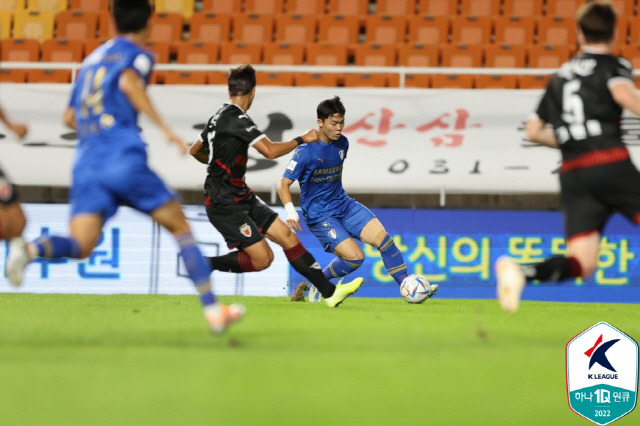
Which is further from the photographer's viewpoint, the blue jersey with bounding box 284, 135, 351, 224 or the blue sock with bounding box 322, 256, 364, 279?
the blue sock with bounding box 322, 256, 364, 279

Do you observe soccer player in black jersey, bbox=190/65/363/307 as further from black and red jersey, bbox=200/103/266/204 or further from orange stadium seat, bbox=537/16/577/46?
orange stadium seat, bbox=537/16/577/46

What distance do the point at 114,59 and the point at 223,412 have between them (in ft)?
8.68

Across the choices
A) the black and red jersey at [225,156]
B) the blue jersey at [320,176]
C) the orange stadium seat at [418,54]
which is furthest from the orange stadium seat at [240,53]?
the black and red jersey at [225,156]

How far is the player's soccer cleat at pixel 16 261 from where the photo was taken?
4.72 meters

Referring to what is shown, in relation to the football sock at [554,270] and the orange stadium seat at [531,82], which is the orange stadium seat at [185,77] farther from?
the football sock at [554,270]

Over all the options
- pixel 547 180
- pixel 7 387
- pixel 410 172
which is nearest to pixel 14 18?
pixel 410 172

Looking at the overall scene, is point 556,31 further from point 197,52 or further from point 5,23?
point 5,23

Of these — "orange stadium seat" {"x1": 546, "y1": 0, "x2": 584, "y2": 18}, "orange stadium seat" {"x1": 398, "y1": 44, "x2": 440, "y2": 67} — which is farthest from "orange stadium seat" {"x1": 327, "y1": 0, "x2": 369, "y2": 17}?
"orange stadium seat" {"x1": 546, "y1": 0, "x2": 584, "y2": 18}

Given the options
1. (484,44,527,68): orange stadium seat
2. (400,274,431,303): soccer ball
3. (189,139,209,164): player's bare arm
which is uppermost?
(484,44,527,68): orange stadium seat

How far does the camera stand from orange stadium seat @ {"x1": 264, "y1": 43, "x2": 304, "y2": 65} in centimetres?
1509

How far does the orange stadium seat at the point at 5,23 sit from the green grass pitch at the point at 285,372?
1170 cm

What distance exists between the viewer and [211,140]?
782cm

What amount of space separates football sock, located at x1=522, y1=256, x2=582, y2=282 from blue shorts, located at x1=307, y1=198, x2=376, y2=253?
403cm

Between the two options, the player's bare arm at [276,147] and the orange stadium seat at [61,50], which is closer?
the player's bare arm at [276,147]
